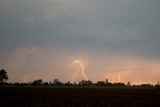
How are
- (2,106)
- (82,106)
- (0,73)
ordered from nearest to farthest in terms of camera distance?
(2,106) → (82,106) → (0,73)

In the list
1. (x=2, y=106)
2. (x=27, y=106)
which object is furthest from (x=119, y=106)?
→ (x=2, y=106)

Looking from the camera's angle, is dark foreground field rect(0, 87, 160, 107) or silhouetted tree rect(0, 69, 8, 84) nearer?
dark foreground field rect(0, 87, 160, 107)

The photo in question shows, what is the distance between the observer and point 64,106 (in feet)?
81.8

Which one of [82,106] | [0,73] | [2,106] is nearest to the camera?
[2,106]

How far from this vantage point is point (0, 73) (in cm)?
15138

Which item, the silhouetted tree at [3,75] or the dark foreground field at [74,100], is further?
the silhouetted tree at [3,75]

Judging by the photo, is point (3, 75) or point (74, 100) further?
point (3, 75)

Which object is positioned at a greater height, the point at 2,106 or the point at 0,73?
the point at 0,73

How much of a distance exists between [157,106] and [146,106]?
1.36 meters

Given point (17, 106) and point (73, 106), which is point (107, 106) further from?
point (17, 106)

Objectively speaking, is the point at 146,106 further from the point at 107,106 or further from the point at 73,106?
the point at 73,106

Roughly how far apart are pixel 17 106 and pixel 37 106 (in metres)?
2.33

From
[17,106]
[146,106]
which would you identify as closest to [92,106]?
[146,106]

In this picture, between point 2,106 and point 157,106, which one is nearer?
point 2,106
